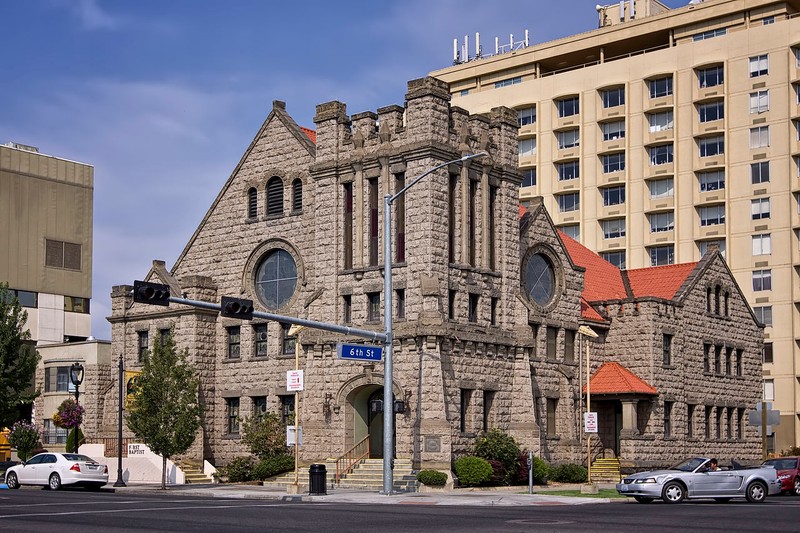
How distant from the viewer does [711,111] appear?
84312 millimetres

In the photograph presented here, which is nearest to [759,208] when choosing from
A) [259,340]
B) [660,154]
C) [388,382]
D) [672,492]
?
[660,154]

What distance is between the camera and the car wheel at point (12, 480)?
136ft

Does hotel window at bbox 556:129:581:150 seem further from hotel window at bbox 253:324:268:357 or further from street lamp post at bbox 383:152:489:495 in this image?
street lamp post at bbox 383:152:489:495

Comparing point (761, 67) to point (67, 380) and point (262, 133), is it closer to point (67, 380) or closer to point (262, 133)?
point (262, 133)

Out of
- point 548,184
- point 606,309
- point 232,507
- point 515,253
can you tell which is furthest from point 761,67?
point 232,507

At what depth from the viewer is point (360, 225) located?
4453cm

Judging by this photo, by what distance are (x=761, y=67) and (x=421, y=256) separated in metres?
48.4

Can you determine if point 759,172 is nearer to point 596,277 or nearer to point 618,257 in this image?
point 618,257

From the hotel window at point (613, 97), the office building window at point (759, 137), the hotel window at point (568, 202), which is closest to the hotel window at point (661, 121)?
the hotel window at point (613, 97)

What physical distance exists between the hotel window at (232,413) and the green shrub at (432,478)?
40.7 feet

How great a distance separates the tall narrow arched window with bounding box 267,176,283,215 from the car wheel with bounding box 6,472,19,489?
15.5 m

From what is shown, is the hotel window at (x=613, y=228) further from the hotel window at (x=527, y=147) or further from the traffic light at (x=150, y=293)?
the traffic light at (x=150, y=293)

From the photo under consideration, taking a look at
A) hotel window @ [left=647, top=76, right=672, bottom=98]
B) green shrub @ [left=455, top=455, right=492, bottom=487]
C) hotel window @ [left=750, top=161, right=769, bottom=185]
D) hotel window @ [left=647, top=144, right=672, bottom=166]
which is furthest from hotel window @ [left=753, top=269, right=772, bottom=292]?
green shrub @ [left=455, top=455, right=492, bottom=487]

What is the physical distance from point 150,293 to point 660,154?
63.9 meters
